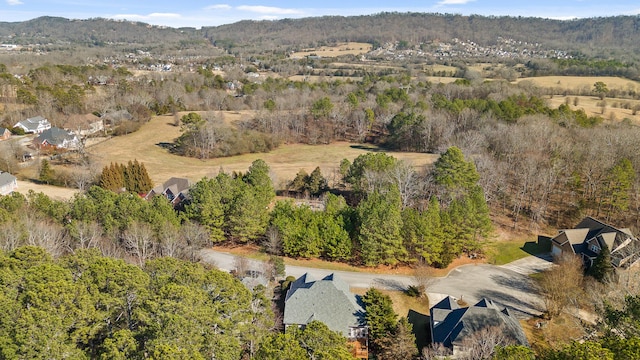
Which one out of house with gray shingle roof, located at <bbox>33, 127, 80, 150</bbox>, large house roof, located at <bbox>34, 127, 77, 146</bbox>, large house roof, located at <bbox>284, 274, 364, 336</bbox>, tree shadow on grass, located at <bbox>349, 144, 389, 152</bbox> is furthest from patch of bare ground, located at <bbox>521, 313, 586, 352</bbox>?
large house roof, located at <bbox>34, 127, 77, 146</bbox>

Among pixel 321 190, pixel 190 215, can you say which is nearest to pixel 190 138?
pixel 321 190

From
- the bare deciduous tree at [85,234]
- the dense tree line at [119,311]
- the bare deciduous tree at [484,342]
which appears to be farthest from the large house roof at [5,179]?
the bare deciduous tree at [484,342]

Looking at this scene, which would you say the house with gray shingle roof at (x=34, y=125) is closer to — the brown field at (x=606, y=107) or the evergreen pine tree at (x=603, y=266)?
the evergreen pine tree at (x=603, y=266)

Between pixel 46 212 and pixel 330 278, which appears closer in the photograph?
pixel 330 278

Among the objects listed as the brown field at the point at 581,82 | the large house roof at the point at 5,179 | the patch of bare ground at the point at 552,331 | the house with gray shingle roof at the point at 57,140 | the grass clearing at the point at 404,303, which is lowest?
the patch of bare ground at the point at 552,331

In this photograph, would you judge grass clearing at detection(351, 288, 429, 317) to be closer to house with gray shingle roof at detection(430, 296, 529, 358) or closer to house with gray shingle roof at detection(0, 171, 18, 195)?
house with gray shingle roof at detection(430, 296, 529, 358)

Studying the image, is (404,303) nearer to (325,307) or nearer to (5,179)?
(325,307)

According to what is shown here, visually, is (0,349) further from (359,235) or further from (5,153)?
(5,153)

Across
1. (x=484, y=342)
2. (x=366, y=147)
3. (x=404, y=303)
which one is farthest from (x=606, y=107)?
(x=484, y=342)
